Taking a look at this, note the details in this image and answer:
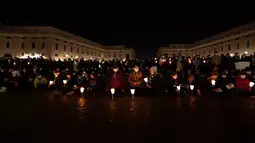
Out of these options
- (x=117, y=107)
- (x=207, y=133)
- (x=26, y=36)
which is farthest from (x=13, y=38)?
(x=207, y=133)

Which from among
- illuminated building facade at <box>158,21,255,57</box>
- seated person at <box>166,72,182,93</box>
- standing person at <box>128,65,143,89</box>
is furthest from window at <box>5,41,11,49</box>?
illuminated building facade at <box>158,21,255,57</box>

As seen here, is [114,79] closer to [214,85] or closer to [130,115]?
[130,115]

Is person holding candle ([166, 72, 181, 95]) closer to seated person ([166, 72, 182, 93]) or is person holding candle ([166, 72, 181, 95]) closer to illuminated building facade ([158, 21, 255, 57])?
seated person ([166, 72, 182, 93])

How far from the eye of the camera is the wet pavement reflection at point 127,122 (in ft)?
16.5

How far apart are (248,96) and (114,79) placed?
20.8 feet

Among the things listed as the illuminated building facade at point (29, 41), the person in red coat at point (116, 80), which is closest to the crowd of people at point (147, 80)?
the person in red coat at point (116, 80)

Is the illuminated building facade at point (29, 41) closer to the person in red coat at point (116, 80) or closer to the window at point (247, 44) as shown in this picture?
the window at point (247, 44)

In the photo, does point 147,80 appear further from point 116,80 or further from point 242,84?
point 242,84

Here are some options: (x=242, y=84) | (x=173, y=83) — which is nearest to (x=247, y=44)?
(x=242, y=84)

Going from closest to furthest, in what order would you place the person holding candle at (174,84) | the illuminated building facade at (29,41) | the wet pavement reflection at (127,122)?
the wet pavement reflection at (127,122)
the person holding candle at (174,84)
the illuminated building facade at (29,41)

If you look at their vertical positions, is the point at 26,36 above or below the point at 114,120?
above

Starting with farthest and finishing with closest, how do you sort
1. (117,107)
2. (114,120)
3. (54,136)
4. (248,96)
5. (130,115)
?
(248,96) < (117,107) < (130,115) < (114,120) < (54,136)

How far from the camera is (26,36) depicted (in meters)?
57.2

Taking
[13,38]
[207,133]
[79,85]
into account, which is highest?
[13,38]
